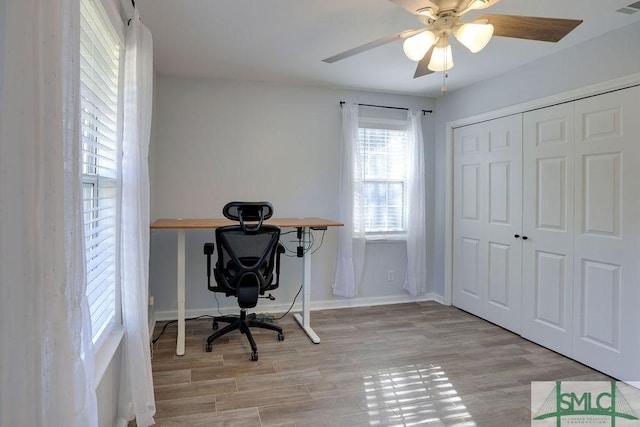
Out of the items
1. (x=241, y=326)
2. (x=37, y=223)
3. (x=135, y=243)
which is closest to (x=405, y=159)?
(x=241, y=326)

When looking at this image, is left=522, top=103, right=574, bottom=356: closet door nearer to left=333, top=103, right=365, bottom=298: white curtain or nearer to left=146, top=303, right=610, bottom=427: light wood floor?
left=146, top=303, right=610, bottom=427: light wood floor

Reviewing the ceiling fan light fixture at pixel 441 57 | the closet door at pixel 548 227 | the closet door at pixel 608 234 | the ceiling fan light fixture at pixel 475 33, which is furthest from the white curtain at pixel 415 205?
the ceiling fan light fixture at pixel 475 33

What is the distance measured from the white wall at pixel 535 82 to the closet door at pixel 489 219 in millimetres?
194

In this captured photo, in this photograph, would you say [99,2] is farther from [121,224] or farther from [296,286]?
[296,286]

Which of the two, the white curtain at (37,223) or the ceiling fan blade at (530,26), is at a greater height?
the ceiling fan blade at (530,26)

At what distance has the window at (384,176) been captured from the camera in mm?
4152

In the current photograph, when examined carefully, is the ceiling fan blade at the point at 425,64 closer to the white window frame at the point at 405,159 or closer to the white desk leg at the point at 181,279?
the white window frame at the point at 405,159

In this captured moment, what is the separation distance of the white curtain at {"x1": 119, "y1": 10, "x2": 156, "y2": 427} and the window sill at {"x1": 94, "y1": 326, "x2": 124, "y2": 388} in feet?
0.21

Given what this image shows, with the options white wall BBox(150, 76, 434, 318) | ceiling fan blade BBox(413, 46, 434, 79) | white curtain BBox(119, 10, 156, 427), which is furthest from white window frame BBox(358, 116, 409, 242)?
white curtain BBox(119, 10, 156, 427)

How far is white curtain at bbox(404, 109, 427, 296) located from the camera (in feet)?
13.7

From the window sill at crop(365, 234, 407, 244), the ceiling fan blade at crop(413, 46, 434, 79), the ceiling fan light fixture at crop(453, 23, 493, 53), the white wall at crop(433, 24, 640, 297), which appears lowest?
the window sill at crop(365, 234, 407, 244)

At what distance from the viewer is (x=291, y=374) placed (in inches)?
102

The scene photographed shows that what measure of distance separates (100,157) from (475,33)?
1.85 metres

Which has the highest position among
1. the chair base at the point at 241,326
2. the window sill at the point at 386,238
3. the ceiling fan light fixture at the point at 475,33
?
the ceiling fan light fixture at the point at 475,33
